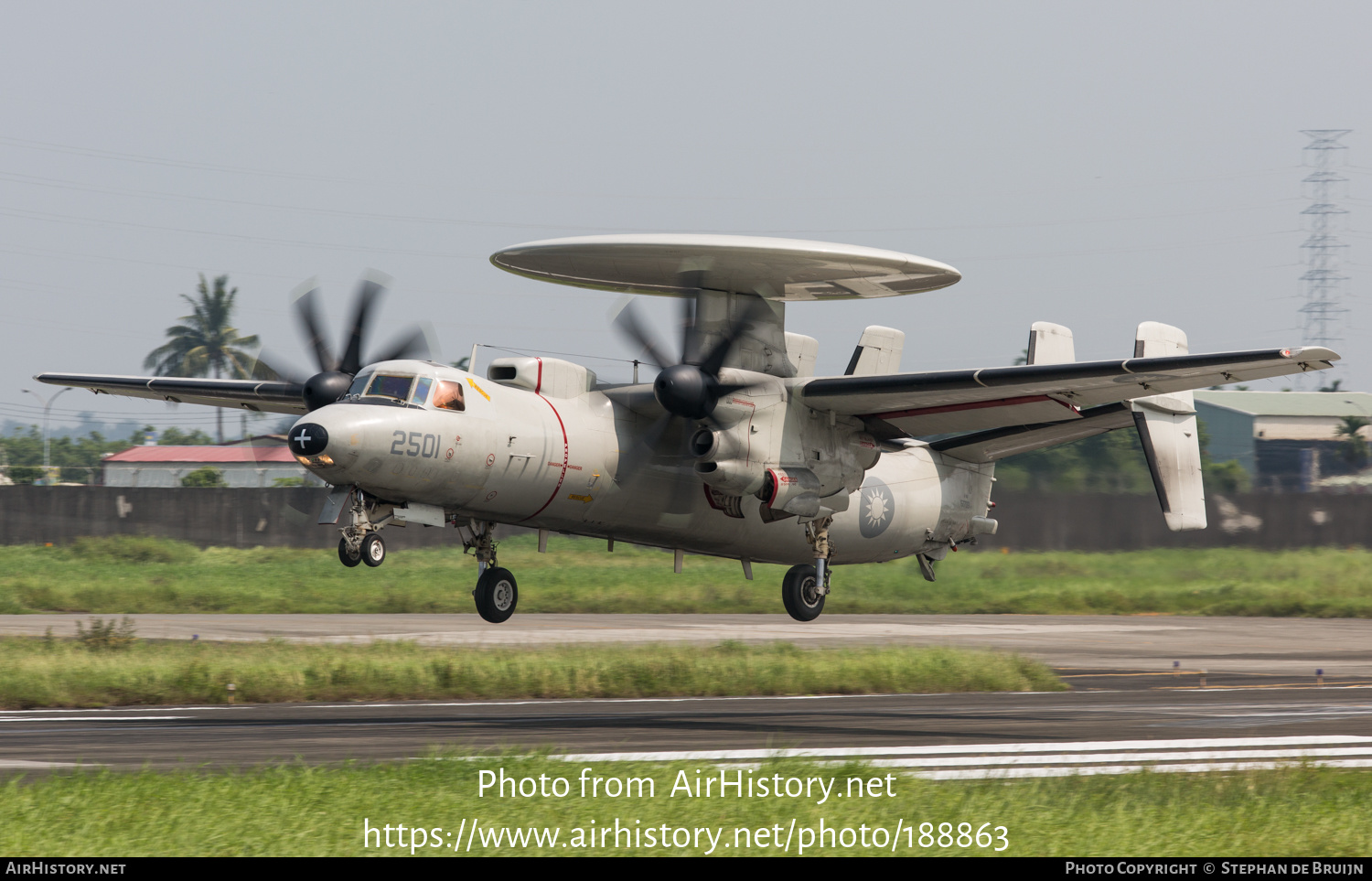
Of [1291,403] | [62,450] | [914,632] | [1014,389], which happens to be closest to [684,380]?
[1014,389]

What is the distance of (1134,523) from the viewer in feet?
142

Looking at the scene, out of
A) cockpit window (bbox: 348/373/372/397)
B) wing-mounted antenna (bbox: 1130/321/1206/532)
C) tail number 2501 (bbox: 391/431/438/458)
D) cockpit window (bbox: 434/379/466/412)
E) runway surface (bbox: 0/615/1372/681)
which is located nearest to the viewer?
tail number 2501 (bbox: 391/431/438/458)

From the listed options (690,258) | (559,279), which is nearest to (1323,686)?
(690,258)

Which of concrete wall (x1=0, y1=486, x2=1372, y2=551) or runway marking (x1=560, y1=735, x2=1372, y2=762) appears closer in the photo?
runway marking (x1=560, y1=735, x2=1372, y2=762)

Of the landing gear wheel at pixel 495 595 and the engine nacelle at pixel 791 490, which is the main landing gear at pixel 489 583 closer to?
the landing gear wheel at pixel 495 595

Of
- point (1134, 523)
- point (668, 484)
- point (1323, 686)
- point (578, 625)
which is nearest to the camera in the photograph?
point (668, 484)

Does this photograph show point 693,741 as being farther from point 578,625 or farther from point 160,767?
point 578,625

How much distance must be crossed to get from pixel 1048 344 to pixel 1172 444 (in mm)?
3038

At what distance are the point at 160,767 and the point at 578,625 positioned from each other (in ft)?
71.4

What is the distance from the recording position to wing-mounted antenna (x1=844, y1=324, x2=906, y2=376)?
2425 centimetres

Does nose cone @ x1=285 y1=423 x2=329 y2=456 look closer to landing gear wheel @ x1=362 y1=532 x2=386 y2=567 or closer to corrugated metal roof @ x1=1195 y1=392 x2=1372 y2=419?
landing gear wheel @ x1=362 y1=532 x2=386 y2=567

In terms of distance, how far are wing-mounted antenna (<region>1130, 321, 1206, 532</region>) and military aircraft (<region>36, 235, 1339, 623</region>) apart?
5 centimetres

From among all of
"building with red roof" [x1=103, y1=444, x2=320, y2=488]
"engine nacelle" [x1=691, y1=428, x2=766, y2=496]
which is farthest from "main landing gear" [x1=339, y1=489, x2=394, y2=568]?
"building with red roof" [x1=103, y1=444, x2=320, y2=488]

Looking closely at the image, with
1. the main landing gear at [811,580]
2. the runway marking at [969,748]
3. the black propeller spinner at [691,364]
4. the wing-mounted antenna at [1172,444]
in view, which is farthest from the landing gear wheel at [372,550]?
the wing-mounted antenna at [1172,444]
